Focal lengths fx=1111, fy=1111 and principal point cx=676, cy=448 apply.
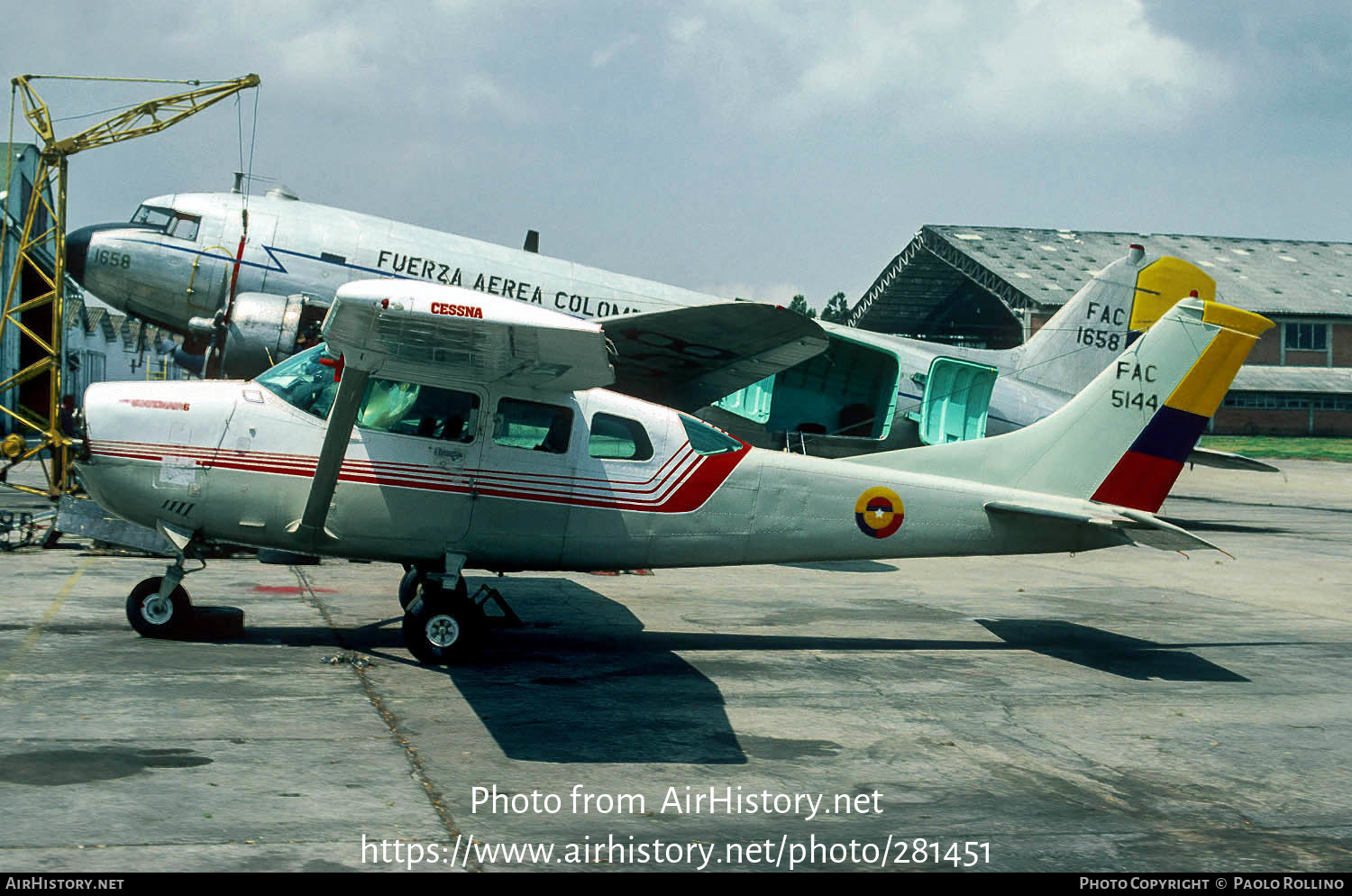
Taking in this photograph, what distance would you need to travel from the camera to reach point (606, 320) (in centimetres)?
1503

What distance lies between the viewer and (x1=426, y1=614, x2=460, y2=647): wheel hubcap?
9008mm

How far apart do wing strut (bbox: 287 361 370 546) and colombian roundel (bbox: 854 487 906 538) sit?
4.47 m

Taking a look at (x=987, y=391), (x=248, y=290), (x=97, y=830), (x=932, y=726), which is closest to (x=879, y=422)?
(x=987, y=391)

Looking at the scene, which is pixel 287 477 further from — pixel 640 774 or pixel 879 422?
pixel 879 422

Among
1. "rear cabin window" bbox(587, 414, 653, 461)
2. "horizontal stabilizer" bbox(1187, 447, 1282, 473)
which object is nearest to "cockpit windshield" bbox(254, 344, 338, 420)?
"rear cabin window" bbox(587, 414, 653, 461)

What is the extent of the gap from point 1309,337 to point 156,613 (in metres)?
74.8

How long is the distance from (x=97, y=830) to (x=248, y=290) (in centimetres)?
1257

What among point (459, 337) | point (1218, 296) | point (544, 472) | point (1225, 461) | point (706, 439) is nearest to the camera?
point (459, 337)

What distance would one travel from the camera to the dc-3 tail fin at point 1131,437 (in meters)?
10.5

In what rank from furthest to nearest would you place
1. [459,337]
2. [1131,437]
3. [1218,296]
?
1. [1218,296]
2. [1131,437]
3. [459,337]

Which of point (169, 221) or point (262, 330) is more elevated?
point (169, 221)

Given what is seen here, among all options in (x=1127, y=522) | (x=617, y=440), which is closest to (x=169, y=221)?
(x=617, y=440)

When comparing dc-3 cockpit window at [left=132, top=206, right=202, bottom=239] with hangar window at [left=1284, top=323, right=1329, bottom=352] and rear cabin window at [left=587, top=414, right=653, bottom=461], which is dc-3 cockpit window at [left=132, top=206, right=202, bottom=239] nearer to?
rear cabin window at [left=587, top=414, right=653, bottom=461]

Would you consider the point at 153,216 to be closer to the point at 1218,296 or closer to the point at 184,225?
the point at 184,225
